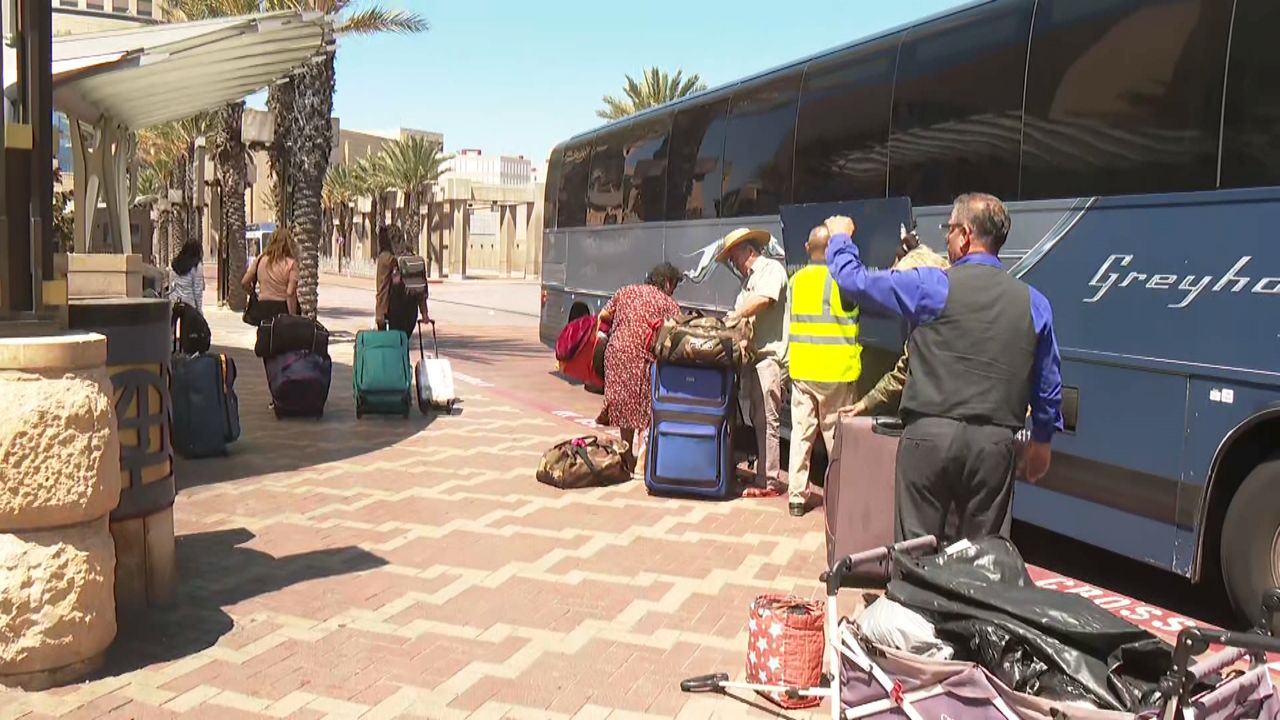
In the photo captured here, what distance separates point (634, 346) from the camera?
8320mm

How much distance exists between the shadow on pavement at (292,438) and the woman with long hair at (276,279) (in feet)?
3.44

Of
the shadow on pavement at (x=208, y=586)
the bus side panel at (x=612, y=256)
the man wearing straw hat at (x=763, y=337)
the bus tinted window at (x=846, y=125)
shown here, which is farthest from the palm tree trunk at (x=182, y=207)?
the shadow on pavement at (x=208, y=586)

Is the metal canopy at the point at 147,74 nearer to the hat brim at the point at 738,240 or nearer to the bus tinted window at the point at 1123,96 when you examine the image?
the hat brim at the point at 738,240

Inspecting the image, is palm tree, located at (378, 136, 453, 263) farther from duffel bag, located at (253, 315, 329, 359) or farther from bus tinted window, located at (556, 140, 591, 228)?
duffel bag, located at (253, 315, 329, 359)

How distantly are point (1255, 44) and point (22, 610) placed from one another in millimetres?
5835

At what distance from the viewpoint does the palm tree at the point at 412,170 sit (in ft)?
199

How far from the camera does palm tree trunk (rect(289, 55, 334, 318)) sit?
19297mm

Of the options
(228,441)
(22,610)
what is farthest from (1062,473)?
(228,441)

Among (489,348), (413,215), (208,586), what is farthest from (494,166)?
(208,586)

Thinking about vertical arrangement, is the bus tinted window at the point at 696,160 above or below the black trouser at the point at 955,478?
above

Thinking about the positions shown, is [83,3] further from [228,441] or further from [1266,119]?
[1266,119]

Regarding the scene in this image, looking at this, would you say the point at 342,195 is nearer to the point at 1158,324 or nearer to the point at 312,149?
the point at 312,149

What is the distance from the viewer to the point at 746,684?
4.18 m

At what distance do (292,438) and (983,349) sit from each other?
23.9 ft
